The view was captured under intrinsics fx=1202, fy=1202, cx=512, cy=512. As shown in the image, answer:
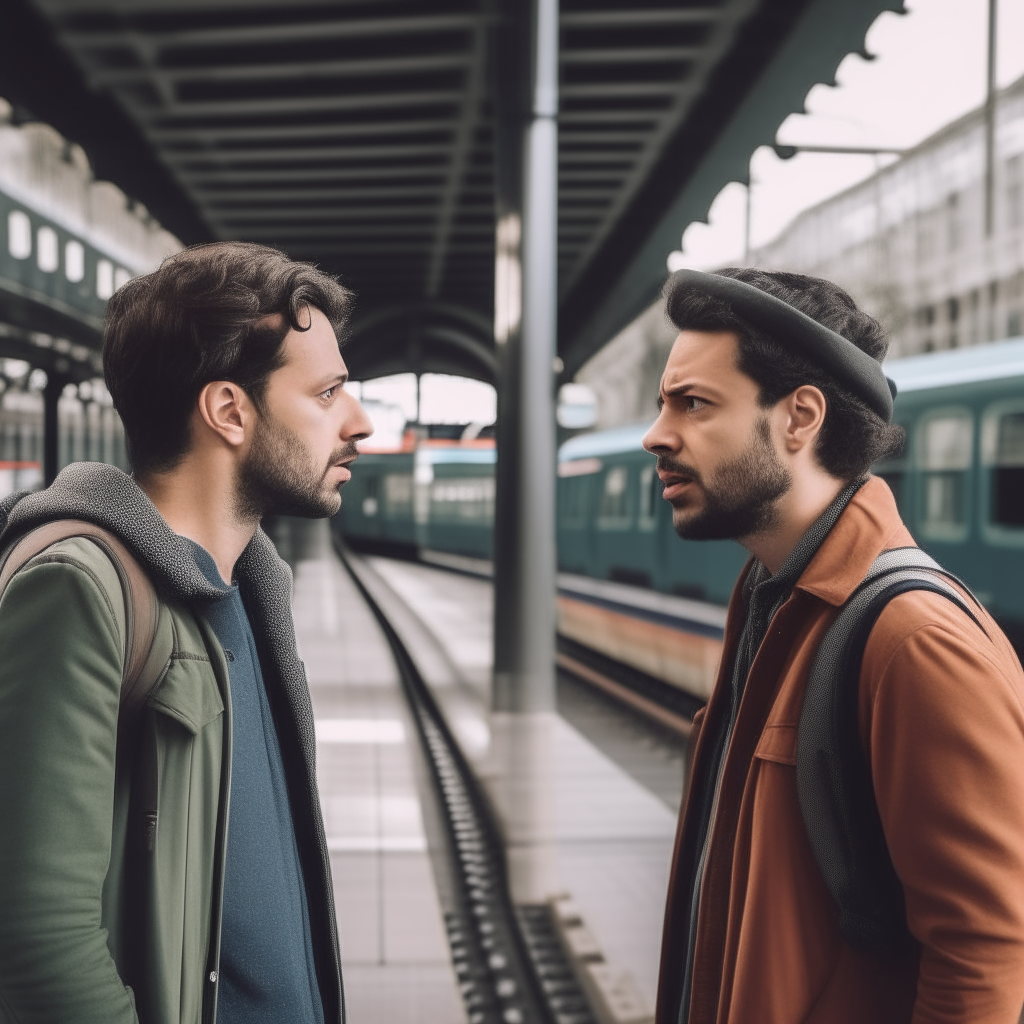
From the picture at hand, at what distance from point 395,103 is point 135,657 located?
1009cm

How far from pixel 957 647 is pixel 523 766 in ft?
21.8

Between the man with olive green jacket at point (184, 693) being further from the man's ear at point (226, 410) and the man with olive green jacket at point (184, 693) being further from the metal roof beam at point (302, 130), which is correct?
the metal roof beam at point (302, 130)

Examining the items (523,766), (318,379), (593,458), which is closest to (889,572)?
(318,379)

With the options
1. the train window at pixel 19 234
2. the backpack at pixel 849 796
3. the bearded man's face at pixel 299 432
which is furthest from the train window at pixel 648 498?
the backpack at pixel 849 796

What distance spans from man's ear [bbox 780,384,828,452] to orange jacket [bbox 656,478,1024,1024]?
0.34 ft

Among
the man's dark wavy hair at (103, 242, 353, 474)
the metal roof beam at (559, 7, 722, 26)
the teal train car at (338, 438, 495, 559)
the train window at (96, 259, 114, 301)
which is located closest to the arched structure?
the teal train car at (338, 438, 495, 559)

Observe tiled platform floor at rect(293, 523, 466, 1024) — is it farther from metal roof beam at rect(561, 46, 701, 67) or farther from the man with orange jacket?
metal roof beam at rect(561, 46, 701, 67)

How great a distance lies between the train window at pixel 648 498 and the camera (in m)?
13.0

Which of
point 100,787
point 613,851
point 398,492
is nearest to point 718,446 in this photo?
point 100,787

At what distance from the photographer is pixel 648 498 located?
13258mm

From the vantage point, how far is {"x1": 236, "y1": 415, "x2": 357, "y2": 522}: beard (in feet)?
5.14

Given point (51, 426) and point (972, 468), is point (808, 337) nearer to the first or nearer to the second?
point (972, 468)

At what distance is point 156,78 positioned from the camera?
9.59m

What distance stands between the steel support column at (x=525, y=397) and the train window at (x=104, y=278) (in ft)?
14.5
